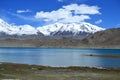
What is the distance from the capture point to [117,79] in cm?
3356

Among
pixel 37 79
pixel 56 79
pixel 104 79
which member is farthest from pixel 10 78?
pixel 104 79

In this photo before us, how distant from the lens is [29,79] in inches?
1264

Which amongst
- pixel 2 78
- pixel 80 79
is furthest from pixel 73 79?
pixel 2 78

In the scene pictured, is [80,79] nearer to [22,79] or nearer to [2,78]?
[22,79]

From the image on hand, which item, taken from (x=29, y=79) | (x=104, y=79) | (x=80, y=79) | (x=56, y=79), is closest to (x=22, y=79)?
(x=29, y=79)

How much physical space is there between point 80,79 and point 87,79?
0.75 meters

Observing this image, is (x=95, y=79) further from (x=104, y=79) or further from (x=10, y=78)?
(x=10, y=78)

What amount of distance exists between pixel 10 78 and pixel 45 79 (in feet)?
12.2

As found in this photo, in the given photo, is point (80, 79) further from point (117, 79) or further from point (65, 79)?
point (117, 79)

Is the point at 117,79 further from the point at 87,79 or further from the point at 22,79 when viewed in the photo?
the point at 22,79

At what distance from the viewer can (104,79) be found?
110 ft

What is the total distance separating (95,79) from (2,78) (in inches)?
392

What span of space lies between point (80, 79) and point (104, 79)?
2825mm

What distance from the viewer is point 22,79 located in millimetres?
31688
